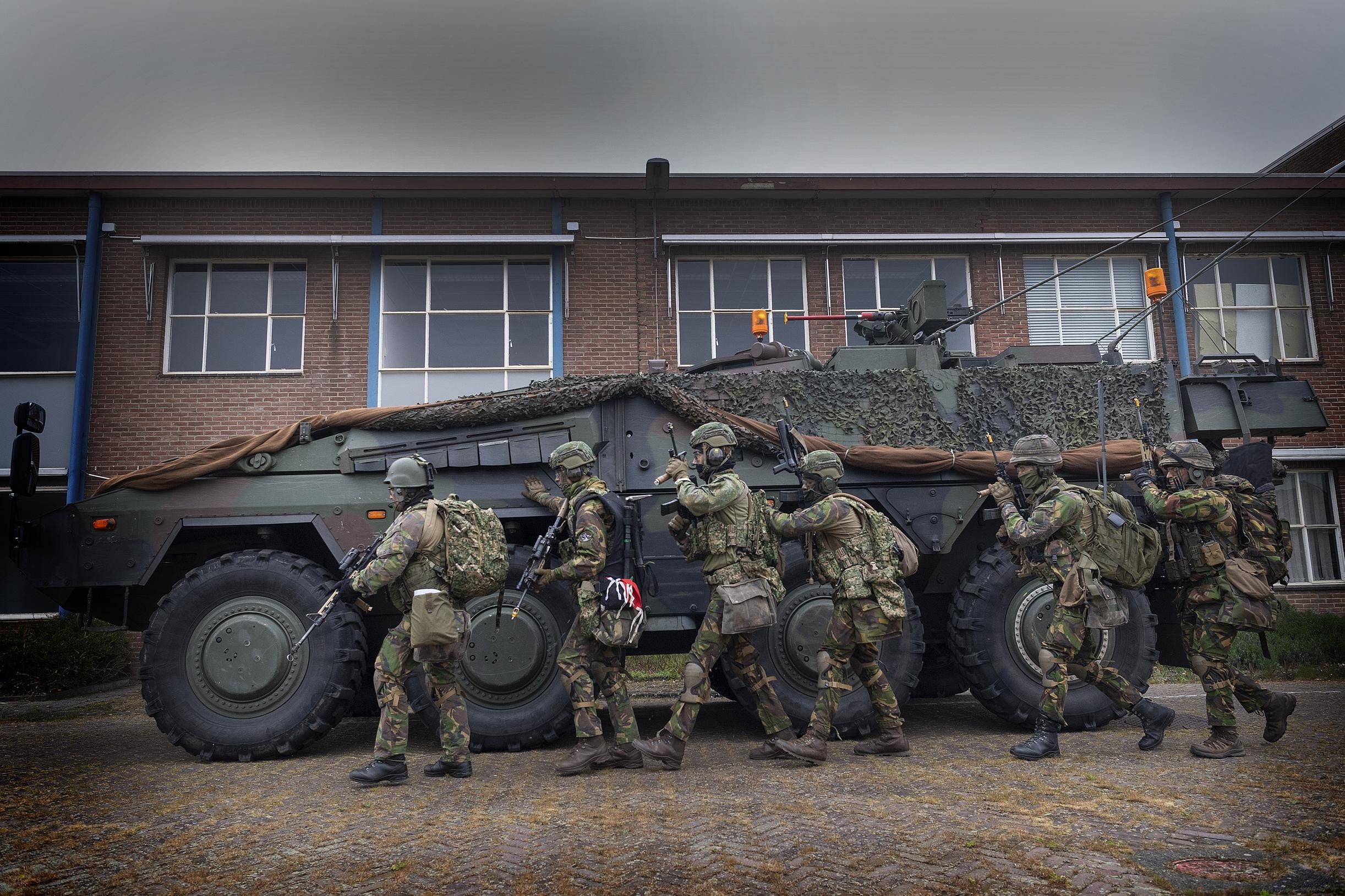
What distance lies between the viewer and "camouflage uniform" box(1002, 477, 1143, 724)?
5.14m

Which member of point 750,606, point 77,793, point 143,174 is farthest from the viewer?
point 143,174

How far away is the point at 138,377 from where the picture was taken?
12391 millimetres

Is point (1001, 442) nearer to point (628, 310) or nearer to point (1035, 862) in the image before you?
point (1035, 862)

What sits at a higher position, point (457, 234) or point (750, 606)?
point (457, 234)

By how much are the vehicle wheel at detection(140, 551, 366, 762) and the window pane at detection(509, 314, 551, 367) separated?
7685mm

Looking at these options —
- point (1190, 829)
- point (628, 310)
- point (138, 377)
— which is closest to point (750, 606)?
point (1190, 829)

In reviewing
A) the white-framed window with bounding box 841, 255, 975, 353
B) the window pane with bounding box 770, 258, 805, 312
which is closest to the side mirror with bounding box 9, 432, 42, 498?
the window pane with bounding box 770, 258, 805, 312

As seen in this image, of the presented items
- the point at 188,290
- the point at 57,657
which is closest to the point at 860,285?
the point at 188,290

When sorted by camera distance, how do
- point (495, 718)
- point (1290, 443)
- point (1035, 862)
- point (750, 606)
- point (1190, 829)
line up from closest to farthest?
1. point (1035, 862)
2. point (1190, 829)
3. point (750, 606)
4. point (495, 718)
5. point (1290, 443)

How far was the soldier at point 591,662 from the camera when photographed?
16.2ft

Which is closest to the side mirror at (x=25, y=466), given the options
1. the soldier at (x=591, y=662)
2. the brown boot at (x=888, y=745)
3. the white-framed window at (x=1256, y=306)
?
the soldier at (x=591, y=662)

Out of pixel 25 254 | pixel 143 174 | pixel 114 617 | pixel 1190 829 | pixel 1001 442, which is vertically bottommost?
pixel 1190 829

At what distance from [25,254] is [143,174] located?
6.94 feet

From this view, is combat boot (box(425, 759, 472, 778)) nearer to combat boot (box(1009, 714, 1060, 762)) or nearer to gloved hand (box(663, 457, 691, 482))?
gloved hand (box(663, 457, 691, 482))
